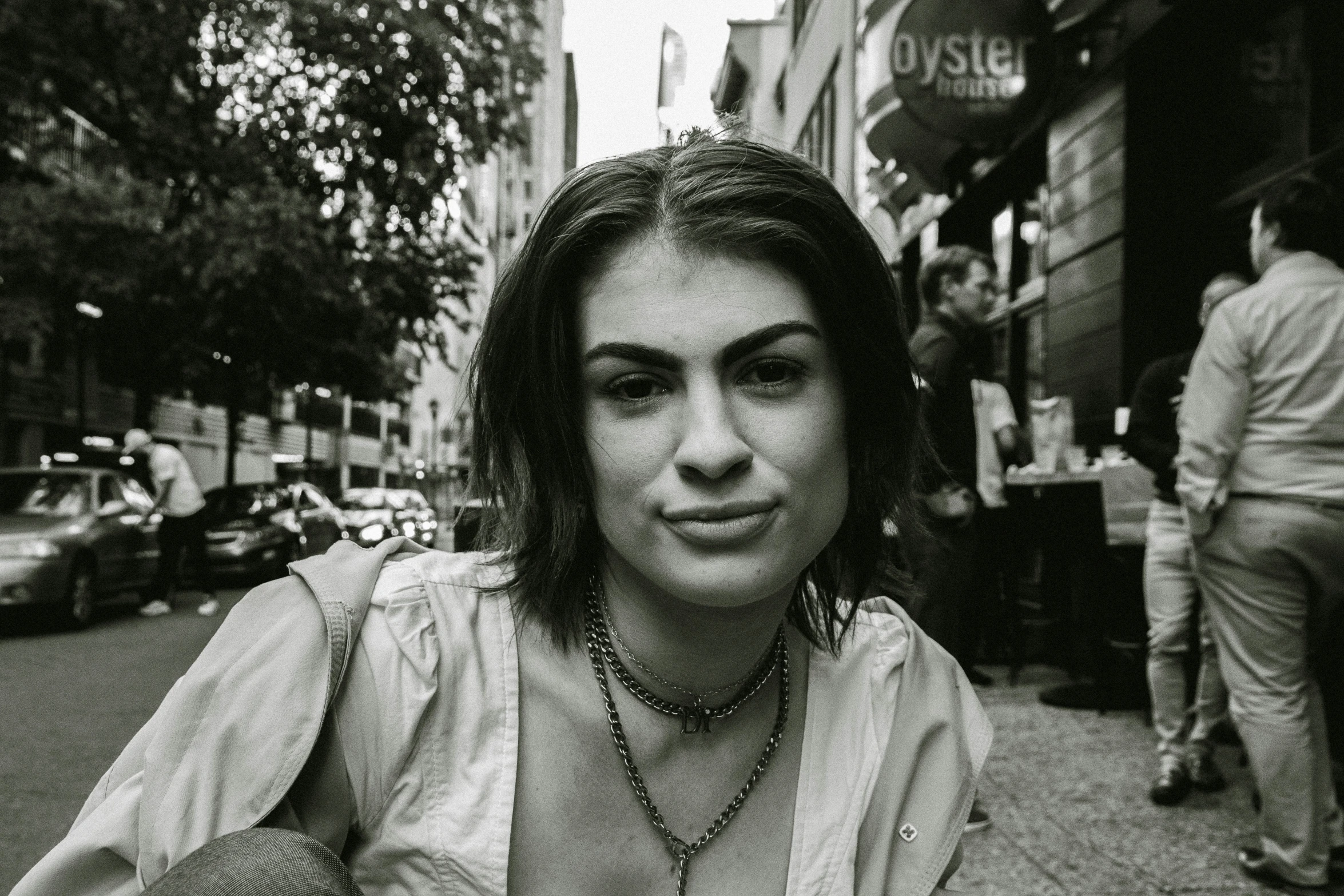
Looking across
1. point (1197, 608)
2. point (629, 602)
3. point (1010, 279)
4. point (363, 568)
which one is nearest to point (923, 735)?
point (629, 602)

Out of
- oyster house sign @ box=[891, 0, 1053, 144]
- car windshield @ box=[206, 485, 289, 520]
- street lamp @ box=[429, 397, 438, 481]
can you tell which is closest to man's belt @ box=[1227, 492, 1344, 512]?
oyster house sign @ box=[891, 0, 1053, 144]

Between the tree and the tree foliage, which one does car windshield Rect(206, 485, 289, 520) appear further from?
the tree

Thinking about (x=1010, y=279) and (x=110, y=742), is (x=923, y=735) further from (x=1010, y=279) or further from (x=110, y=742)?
(x=1010, y=279)

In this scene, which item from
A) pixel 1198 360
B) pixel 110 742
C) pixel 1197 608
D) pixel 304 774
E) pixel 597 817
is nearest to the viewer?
pixel 304 774

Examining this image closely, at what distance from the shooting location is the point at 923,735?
1571 millimetres

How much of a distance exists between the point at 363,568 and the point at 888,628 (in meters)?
0.79

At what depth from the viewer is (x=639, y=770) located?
1564 mm

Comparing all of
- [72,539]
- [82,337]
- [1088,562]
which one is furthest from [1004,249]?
[82,337]

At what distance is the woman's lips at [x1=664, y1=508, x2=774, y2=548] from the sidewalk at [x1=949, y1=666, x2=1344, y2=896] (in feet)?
8.36

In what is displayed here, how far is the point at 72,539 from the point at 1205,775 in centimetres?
977

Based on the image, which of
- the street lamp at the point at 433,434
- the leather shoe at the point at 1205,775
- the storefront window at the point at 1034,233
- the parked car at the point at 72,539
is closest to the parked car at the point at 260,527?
the parked car at the point at 72,539

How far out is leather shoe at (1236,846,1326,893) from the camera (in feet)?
11.1

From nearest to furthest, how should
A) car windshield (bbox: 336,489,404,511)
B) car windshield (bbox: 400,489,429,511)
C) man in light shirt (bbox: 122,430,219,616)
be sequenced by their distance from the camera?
man in light shirt (bbox: 122,430,219,616) < car windshield (bbox: 336,489,404,511) < car windshield (bbox: 400,489,429,511)

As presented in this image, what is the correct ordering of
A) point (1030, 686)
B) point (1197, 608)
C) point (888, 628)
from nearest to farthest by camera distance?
point (888, 628)
point (1197, 608)
point (1030, 686)
